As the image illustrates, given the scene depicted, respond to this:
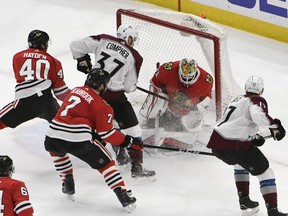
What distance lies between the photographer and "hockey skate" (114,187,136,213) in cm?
589

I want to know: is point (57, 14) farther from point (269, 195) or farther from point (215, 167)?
point (269, 195)

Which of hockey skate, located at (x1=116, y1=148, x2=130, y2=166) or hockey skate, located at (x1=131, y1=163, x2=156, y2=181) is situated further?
hockey skate, located at (x1=116, y1=148, x2=130, y2=166)

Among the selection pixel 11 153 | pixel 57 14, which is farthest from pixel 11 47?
pixel 11 153

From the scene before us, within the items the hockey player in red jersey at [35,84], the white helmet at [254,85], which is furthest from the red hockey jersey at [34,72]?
the white helmet at [254,85]

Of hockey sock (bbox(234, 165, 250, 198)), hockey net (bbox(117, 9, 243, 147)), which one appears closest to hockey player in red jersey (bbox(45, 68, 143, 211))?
hockey sock (bbox(234, 165, 250, 198))

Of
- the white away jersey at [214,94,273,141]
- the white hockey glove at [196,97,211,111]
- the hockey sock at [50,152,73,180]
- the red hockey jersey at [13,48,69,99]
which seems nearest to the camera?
the white away jersey at [214,94,273,141]

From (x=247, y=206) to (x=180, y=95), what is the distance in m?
1.11

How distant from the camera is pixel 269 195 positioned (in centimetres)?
575

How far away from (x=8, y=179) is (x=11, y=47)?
11.9 ft

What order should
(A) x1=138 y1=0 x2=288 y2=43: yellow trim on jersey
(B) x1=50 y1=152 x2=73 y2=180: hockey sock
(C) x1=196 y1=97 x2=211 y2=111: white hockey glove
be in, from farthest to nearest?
(A) x1=138 y1=0 x2=288 y2=43: yellow trim on jersey
(C) x1=196 y1=97 x2=211 y2=111: white hockey glove
(B) x1=50 y1=152 x2=73 y2=180: hockey sock

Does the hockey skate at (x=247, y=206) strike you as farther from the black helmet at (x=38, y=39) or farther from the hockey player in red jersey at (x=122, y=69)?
the black helmet at (x=38, y=39)

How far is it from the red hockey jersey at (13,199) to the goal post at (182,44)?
6.62ft

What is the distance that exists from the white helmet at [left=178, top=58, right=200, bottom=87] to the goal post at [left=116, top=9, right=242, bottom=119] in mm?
140

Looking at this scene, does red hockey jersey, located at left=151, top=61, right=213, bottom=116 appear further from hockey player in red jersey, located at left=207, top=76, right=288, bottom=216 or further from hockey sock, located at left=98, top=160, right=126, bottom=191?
hockey sock, located at left=98, top=160, right=126, bottom=191
